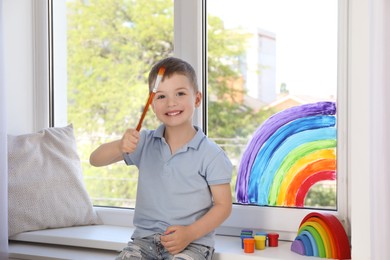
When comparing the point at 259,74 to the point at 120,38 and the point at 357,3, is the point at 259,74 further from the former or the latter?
the point at 120,38

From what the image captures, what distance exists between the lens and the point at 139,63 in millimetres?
3363

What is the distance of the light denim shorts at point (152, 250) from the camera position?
1.66 m

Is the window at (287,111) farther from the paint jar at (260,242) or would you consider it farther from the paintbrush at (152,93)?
Result: the paintbrush at (152,93)

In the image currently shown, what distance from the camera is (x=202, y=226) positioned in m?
1.65

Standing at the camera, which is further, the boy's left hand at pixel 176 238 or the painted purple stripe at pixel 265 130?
the painted purple stripe at pixel 265 130

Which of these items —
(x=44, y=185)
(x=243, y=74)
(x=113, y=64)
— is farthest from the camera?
(x=113, y=64)

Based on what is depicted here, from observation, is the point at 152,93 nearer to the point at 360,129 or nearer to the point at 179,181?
the point at 179,181

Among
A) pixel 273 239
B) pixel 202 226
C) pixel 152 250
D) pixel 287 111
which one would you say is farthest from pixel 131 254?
pixel 287 111

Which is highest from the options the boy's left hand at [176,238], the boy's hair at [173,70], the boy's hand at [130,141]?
the boy's hair at [173,70]

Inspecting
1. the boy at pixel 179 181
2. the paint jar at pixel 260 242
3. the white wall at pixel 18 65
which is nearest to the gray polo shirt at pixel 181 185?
the boy at pixel 179 181

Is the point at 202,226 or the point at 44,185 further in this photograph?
the point at 44,185

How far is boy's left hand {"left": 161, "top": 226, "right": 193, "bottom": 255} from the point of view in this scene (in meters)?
1.61

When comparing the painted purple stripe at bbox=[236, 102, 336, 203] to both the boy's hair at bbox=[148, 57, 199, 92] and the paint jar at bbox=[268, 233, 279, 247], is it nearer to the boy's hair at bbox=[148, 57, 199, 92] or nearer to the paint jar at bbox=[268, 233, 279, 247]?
the paint jar at bbox=[268, 233, 279, 247]

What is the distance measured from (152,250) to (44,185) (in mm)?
585
